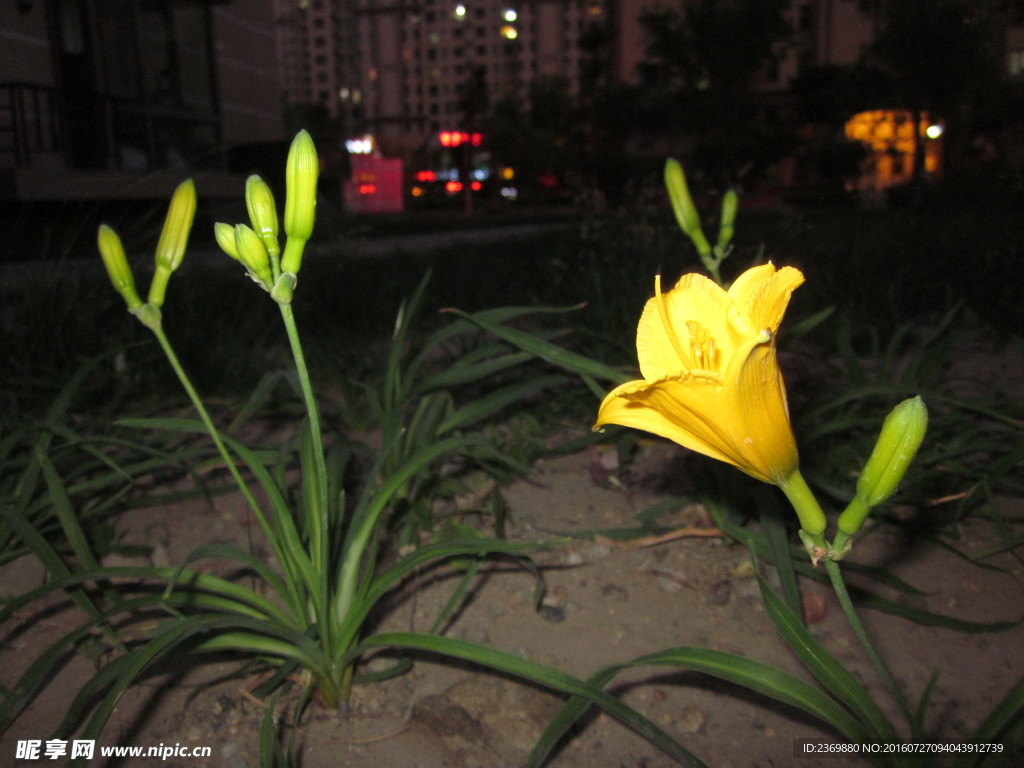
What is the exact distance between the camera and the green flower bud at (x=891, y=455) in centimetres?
72

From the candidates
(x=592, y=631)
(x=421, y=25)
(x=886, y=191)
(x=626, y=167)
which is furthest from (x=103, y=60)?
(x=421, y=25)

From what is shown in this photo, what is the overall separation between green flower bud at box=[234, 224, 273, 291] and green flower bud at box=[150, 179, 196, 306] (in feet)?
1.14

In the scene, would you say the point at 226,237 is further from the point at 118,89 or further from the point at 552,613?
the point at 118,89

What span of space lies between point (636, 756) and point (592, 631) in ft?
1.11

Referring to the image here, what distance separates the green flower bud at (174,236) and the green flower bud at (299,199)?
38 centimetres

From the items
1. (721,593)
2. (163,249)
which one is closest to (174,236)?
(163,249)

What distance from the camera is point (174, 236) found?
4.21 feet

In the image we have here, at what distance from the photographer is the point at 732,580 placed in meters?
1.68

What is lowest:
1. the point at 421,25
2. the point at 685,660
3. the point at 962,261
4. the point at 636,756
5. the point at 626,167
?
the point at 636,756

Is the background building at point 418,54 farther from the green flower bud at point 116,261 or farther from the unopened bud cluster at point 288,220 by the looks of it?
the unopened bud cluster at point 288,220

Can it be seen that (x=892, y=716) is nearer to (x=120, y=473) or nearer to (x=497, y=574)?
(x=497, y=574)

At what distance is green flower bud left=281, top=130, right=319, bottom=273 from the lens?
97cm

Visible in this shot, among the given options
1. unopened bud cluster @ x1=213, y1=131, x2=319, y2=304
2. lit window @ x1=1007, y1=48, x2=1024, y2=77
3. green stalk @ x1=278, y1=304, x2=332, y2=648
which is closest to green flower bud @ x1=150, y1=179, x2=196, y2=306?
green stalk @ x1=278, y1=304, x2=332, y2=648

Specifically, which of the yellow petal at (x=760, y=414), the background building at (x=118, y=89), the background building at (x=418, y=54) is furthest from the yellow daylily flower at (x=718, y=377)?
the background building at (x=418, y=54)
